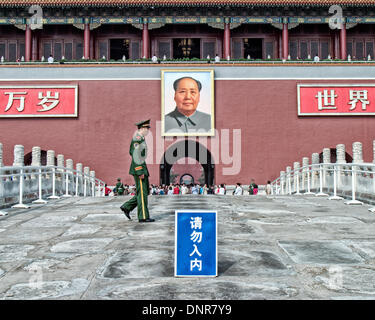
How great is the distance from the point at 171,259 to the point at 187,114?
52.5ft

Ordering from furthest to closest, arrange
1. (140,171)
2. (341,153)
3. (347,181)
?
(341,153) → (347,181) → (140,171)

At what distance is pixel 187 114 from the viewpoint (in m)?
19.8

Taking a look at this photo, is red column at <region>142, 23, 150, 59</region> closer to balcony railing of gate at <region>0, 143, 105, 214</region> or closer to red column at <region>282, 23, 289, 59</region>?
red column at <region>282, 23, 289, 59</region>

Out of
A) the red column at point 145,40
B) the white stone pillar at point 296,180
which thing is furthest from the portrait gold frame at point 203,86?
the white stone pillar at point 296,180

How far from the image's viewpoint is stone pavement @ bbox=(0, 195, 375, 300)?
10.1 feet

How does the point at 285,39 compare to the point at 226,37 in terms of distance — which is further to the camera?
the point at 285,39

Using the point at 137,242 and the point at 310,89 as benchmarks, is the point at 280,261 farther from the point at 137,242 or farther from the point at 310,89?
the point at 310,89

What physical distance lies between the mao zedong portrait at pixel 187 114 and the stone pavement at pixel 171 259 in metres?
13.1

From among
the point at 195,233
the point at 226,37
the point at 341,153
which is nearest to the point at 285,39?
the point at 226,37

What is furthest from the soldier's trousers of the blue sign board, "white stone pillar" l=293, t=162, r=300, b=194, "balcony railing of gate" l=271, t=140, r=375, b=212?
"white stone pillar" l=293, t=162, r=300, b=194

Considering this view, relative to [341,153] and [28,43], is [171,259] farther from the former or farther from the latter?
[28,43]

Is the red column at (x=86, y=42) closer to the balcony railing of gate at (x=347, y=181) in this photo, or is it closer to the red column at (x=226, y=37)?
the red column at (x=226, y=37)

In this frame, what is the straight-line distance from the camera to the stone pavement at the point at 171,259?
3.08 meters

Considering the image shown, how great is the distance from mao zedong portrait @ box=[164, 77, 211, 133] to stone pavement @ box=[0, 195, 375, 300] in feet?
42.9
